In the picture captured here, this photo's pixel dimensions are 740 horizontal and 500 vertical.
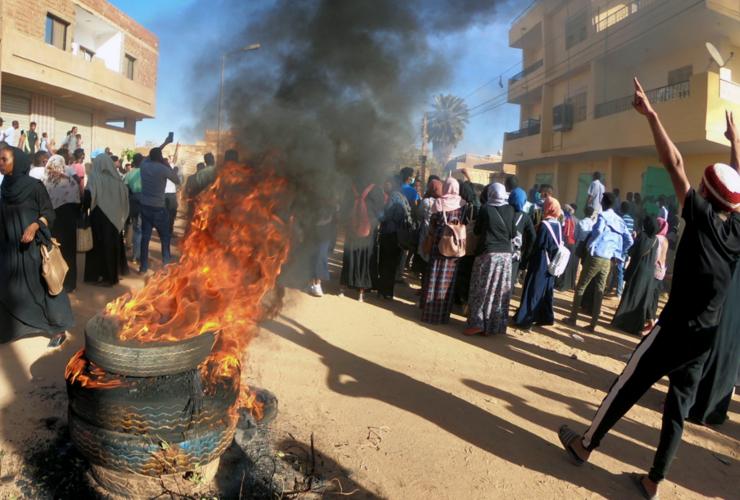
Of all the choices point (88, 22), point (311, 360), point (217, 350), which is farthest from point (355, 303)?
point (88, 22)

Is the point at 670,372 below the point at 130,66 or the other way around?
below

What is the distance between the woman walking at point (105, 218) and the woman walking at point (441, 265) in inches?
181

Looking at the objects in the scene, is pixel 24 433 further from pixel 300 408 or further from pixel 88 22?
pixel 88 22

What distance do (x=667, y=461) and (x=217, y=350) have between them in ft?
9.99

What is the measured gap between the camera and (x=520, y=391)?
15.0 ft

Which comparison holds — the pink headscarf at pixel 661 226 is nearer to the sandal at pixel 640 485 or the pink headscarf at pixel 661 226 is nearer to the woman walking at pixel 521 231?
the woman walking at pixel 521 231

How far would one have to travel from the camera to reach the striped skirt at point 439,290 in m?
6.45

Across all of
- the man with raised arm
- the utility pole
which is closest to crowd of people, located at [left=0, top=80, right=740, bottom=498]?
the man with raised arm

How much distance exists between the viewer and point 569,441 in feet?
11.2

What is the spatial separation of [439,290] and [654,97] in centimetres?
1377

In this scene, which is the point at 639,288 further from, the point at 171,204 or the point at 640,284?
the point at 171,204

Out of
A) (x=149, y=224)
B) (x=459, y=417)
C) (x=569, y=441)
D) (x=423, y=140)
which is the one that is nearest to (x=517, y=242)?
(x=423, y=140)

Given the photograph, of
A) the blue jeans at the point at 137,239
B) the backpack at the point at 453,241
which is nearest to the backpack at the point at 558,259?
the backpack at the point at 453,241

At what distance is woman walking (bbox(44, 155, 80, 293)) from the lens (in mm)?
6031
